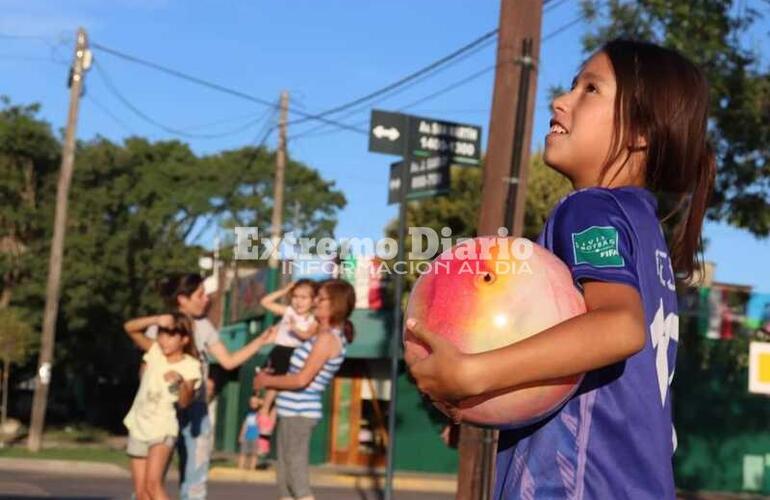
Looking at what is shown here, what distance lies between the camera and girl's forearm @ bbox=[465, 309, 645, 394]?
219 centimetres

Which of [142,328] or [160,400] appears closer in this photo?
[160,400]

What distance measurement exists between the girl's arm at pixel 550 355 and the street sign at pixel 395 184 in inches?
412

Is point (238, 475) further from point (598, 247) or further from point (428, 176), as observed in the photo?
point (598, 247)

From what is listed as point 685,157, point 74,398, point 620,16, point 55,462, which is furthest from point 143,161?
point 685,157

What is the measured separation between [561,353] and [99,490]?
1500 cm

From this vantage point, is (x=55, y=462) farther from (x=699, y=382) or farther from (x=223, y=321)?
(x=223, y=321)

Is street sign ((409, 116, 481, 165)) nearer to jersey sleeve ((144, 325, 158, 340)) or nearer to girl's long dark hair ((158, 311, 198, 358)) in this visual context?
jersey sleeve ((144, 325, 158, 340))

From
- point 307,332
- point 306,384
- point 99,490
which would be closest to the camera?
point 306,384

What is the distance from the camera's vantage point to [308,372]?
8.65 meters

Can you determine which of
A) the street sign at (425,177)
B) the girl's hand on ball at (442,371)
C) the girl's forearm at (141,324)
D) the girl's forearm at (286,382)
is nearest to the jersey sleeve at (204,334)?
the girl's forearm at (141,324)

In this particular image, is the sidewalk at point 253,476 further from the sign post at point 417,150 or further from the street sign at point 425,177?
the street sign at point 425,177

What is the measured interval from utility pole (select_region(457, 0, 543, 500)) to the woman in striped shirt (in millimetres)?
1322

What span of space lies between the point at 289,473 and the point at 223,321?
1234 inches

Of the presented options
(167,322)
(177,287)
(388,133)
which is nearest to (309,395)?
(167,322)
